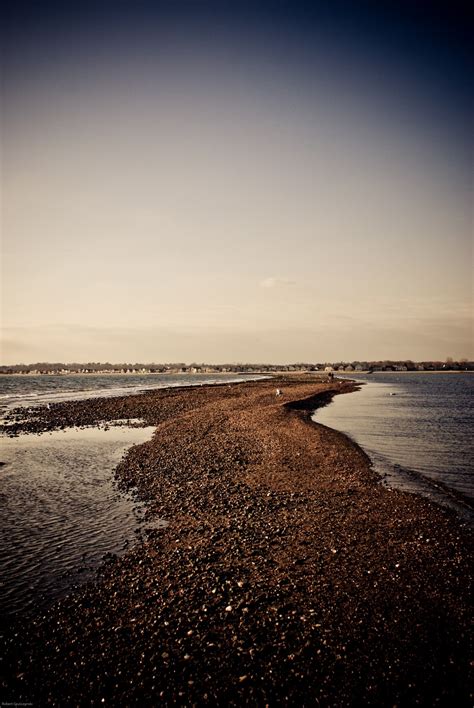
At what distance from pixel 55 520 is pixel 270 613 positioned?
9987 mm

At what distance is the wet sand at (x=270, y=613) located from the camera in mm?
6598

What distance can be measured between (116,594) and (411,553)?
8222 mm

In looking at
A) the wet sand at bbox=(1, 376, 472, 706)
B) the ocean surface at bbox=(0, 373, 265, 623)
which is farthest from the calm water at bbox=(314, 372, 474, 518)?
the ocean surface at bbox=(0, 373, 265, 623)

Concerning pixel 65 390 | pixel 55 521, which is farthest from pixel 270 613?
pixel 65 390

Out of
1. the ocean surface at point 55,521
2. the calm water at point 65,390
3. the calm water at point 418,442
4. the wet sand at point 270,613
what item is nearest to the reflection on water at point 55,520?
the ocean surface at point 55,521

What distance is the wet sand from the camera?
21.6 feet

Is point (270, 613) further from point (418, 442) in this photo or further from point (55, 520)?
point (418, 442)

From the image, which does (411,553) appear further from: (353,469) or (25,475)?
(25,475)

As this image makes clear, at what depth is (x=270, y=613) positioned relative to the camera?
27.5 ft

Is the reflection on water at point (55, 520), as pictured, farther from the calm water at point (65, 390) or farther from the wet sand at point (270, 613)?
the calm water at point (65, 390)

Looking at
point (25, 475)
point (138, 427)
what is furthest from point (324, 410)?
point (25, 475)

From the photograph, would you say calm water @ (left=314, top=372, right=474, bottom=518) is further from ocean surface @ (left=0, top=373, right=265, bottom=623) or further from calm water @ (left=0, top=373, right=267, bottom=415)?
calm water @ (left=0, top=373, right=267, bottom=415)

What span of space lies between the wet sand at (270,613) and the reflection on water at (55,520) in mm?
1009

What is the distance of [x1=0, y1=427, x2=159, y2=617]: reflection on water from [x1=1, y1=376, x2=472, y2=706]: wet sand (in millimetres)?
1009
